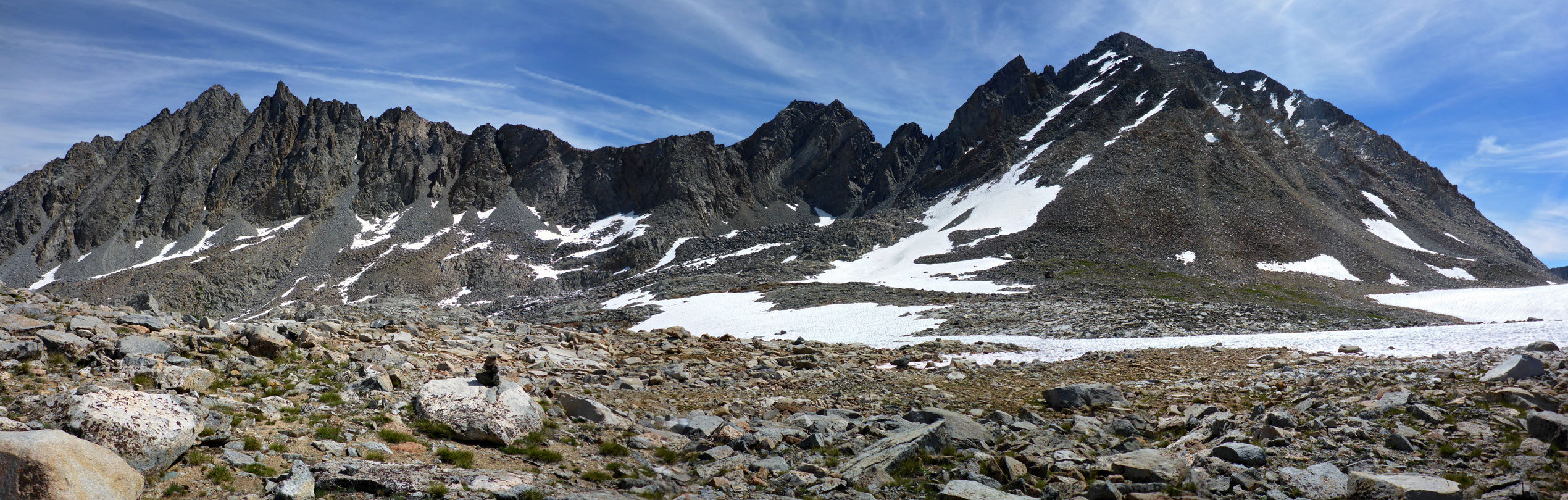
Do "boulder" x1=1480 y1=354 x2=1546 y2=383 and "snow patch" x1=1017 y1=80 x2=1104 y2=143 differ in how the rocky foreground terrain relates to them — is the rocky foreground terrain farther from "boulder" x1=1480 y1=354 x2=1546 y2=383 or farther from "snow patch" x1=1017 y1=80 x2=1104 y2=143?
"snow patch" x1=1017 y1=80 x2=1104 y2=143

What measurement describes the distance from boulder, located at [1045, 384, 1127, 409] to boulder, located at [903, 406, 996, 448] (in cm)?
275

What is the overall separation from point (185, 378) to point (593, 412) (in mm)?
6449

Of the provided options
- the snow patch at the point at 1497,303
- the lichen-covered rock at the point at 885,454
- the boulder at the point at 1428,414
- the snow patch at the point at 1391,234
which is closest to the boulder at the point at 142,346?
the lichen-covered rock at the point at 885,454

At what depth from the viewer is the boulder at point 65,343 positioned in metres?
11.3

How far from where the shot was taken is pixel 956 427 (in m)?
11.1

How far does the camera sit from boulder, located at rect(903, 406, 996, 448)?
10453mm

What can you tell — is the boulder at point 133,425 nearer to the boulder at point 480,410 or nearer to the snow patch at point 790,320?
the boulder at point 480,410

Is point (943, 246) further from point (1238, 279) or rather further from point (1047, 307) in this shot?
point (1047, 307)

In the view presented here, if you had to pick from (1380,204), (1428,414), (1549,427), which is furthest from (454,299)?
(1380,204)

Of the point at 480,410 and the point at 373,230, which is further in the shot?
the point at 373,230

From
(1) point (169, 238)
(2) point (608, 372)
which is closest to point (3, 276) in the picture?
(1) point (169, 238)

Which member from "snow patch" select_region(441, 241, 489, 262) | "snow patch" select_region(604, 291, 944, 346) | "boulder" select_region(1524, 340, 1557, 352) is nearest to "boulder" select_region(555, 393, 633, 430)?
"snow patch" select_region(604, 291, 944, 346)

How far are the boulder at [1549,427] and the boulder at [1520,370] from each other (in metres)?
2.55

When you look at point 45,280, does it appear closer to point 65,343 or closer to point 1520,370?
point 65,343
